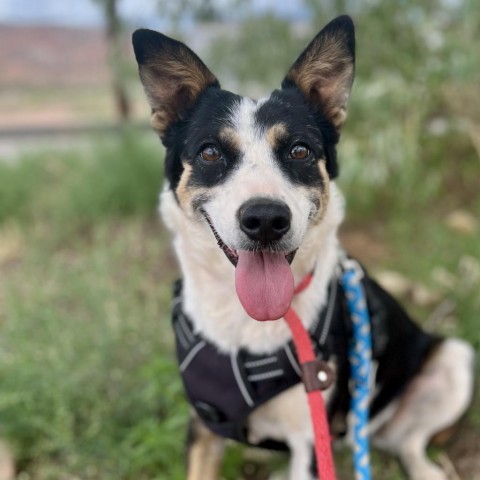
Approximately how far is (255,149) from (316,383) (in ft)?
2.56

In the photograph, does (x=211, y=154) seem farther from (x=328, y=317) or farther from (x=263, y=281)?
(x=328, y=317)

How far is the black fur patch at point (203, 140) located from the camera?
1.89 metres

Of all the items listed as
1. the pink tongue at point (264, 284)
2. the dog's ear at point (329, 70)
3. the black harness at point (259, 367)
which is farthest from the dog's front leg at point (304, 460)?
the dog's ear at point (329, 70)

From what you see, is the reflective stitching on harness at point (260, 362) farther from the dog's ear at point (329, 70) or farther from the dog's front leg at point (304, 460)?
the dog's ear at point (329, 70)

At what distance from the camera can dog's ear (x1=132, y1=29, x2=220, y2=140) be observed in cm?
193

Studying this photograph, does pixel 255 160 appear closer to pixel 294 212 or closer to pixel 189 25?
pixel 294 212

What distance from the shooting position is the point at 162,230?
4.94 meters

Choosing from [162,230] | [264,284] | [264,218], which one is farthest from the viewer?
[162,230]

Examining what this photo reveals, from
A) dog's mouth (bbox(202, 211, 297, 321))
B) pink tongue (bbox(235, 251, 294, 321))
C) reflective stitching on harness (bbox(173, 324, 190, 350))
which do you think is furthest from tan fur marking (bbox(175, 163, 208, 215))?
reflective stitching on harness (bbox(173, 324, 190, 350))

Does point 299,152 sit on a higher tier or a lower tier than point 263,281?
higher

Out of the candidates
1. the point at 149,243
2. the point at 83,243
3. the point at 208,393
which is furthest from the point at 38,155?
the point at 208,393

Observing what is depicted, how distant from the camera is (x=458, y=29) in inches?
189

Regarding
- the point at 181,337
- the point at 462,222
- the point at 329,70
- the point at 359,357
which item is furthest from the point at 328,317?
the point at 462,222

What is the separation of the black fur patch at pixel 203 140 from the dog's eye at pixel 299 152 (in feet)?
0.63
